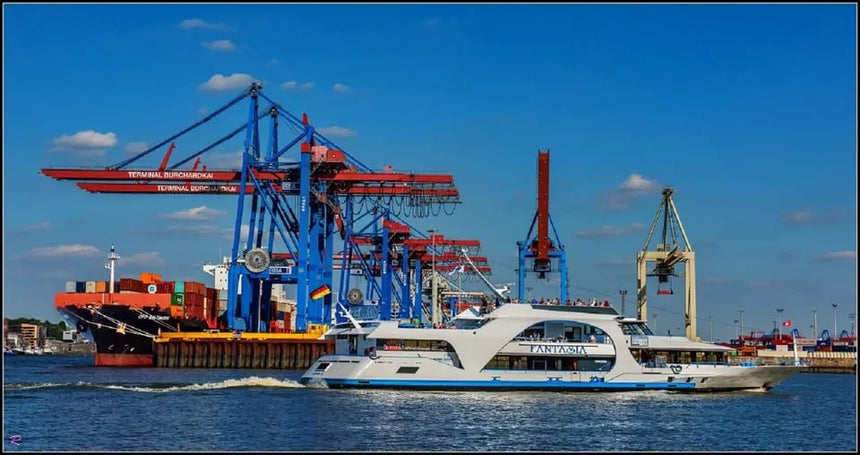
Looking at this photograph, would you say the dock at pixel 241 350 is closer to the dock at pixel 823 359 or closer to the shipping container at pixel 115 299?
the shipping container at pixel 115 299

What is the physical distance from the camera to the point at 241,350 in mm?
77750

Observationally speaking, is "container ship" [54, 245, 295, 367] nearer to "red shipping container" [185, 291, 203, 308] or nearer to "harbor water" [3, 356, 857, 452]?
"red shipping container" [185, 291, 203, 308]

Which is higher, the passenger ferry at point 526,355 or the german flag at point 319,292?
the german flag at point 319,292

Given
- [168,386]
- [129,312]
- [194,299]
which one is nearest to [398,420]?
[168,386]

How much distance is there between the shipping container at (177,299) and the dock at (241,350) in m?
8.10

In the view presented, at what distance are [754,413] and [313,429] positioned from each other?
18.6 meters

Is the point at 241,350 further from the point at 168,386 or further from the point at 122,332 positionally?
the point at 168,386

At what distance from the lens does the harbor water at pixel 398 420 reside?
3092 centimetres

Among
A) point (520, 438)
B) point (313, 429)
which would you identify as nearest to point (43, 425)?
point (313, 429)

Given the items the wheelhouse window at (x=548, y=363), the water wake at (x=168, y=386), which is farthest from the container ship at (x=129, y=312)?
the wheelhouse window at (x=548, y=363)

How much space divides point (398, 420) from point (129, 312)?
49.2 metres

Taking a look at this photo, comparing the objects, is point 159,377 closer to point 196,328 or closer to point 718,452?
point 196,328

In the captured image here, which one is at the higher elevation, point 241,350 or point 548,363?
point 548,363

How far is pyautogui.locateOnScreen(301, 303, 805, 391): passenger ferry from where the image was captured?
46750 millimetres
